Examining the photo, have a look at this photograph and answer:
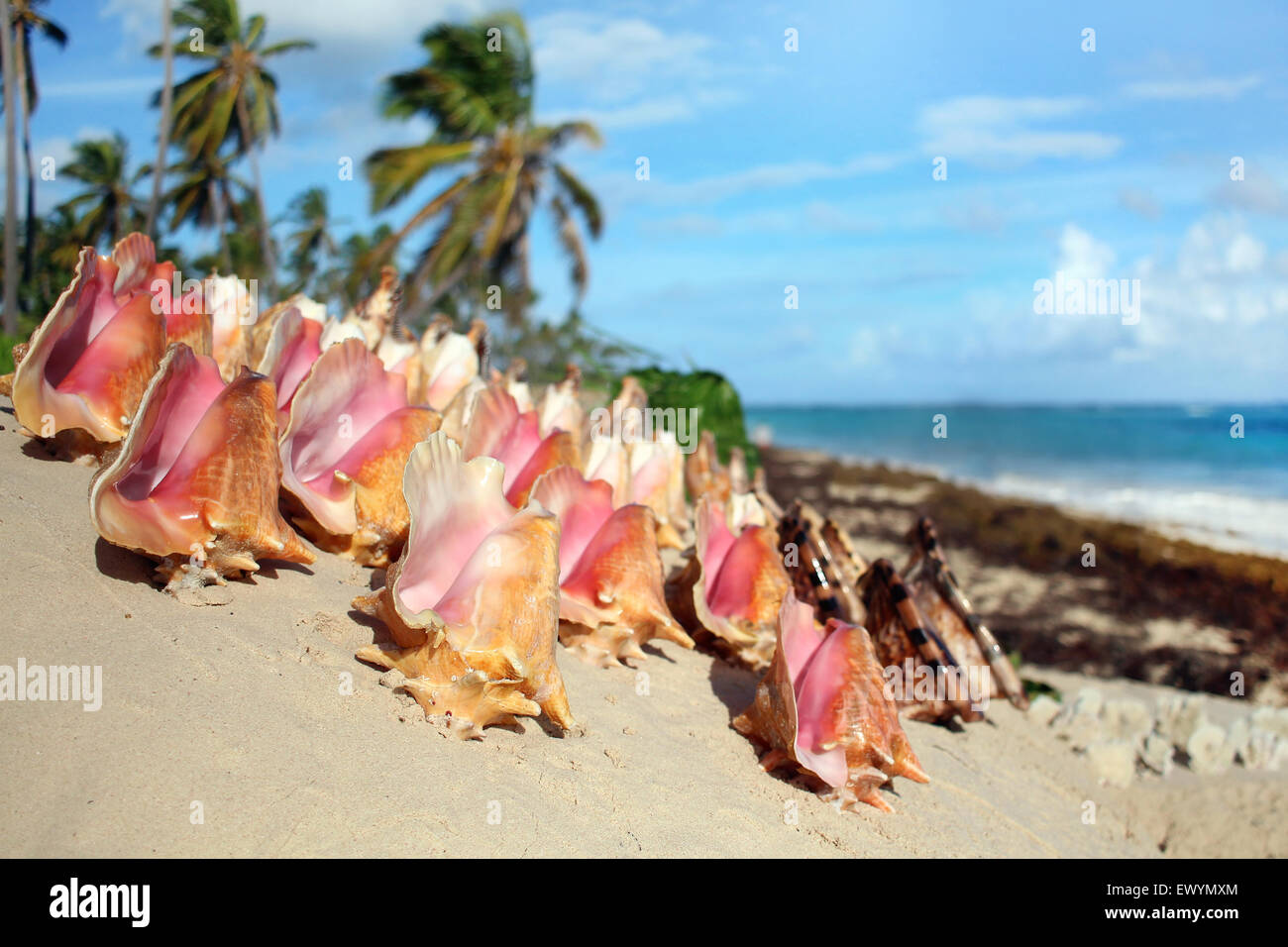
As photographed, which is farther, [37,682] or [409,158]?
[409,158]

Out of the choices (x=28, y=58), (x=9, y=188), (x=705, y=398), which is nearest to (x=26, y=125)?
(x=28, y=58)

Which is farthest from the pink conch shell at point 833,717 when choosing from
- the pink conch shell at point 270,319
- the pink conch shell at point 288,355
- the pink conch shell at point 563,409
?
the pink conch shell at point 270,319

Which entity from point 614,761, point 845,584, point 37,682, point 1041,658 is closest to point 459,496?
point 614,761

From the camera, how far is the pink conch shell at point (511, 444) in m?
2.55

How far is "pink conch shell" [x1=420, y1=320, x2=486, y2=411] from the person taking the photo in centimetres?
303

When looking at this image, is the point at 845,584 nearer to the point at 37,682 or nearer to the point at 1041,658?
the point at 37,682

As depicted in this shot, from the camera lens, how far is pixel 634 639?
93.4 inches

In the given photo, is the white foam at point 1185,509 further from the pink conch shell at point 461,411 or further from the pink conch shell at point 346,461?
the pink conch shell at point 346,461

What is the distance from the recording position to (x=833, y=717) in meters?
2.12

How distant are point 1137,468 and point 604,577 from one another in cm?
3010

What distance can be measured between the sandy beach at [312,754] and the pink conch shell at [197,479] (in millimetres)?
98

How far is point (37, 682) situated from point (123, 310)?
102cm

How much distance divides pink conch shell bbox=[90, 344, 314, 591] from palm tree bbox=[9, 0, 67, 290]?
28.4 metres

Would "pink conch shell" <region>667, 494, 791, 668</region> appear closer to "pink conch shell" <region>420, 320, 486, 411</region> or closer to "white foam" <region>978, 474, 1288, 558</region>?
"pink conch shell" <region>420, 320, 486, 411</region>
